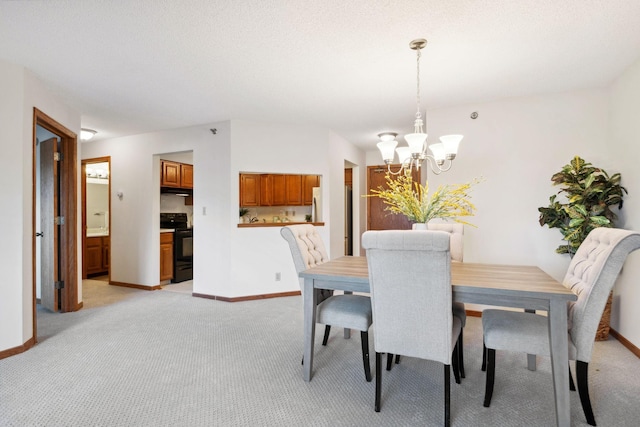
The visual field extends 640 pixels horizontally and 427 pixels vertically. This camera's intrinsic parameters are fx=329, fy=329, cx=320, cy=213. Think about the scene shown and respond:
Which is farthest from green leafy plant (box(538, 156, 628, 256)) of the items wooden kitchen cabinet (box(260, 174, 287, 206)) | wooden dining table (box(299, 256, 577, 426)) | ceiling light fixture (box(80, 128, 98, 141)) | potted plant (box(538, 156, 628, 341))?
ceiling light fixture (box(80, 128, 98, 141))

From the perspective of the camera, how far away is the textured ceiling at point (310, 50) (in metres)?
1.99

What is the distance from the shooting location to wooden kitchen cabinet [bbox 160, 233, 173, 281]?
5.15 meters

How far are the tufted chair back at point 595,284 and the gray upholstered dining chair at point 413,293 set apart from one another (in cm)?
63

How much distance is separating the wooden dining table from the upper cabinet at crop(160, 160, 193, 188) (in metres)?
3.91

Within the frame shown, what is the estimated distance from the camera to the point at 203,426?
175 cm

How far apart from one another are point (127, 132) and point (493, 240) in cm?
519

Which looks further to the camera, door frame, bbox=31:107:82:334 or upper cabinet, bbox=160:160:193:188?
upper cabinet, bbox=160:160:193:188

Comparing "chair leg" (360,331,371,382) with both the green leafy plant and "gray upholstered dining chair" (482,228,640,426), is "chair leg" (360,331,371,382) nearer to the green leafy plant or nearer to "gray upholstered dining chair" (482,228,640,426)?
"gray upholstered dining chair" (482,228,640,426)

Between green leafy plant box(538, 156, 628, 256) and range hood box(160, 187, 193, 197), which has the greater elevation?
range hood box(160, 187, 193, 197)

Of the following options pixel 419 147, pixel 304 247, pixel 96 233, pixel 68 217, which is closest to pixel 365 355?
pixel 304 247

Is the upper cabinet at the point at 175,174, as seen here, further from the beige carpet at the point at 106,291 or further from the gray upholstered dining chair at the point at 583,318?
the gray upholstered dining chair at the point at 583,318

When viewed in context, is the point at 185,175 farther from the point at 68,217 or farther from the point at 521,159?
the point at 521,159

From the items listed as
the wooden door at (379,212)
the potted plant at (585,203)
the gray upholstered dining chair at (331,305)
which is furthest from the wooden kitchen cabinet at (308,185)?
the potted plant at (585,203)

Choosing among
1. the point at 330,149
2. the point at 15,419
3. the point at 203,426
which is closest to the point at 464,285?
the point at 203,426
